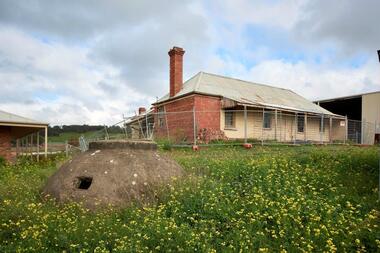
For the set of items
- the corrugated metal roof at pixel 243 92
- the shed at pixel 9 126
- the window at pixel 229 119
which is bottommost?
the shed at pixel 9 126

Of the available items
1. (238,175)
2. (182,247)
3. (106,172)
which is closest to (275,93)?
(238,175)

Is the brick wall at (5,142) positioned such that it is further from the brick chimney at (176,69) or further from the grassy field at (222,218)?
the grassy field at (222,218)

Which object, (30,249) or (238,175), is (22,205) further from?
(238,175)

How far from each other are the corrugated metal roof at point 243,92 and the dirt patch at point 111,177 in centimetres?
1315

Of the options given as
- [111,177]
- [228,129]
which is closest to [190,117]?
[228,129]

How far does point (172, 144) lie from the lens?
1819 centimetres

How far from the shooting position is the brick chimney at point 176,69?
22828 mm

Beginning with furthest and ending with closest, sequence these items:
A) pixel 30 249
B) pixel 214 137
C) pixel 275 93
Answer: pixel 275 93, pixel 214 137, pixel 30 249

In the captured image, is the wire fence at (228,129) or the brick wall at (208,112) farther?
the brick wall at (208,112)

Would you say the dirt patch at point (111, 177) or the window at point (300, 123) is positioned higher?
the window at point (300, 123)

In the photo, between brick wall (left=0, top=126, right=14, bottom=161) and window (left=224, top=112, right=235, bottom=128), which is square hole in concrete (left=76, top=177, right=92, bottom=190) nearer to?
brick wall (left=0, top=126, right=14, bottom=161)

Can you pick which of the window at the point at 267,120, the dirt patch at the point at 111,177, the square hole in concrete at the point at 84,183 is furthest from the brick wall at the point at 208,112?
the square hole in concrete at the point at 84,183

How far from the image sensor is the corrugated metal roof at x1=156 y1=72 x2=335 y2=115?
74.7ft

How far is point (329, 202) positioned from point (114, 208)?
175 inches
